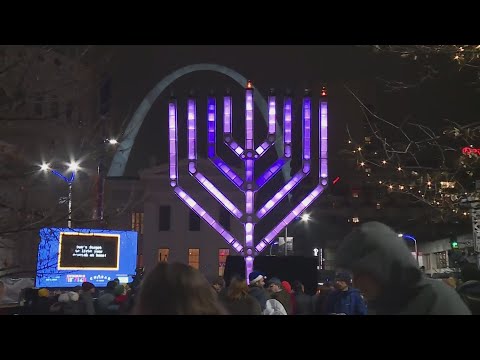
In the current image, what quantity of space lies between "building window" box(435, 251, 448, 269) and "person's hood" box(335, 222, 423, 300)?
26820mm

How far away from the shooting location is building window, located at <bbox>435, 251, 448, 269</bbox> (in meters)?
27.8

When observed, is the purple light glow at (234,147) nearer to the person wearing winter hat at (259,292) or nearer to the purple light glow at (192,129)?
the purple light glow at (192,129)

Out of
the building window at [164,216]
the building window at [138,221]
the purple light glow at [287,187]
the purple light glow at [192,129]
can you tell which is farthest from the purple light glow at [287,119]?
the building window at [138,221]

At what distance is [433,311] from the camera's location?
185 cm

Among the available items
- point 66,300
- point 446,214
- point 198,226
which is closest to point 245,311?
point 446,214

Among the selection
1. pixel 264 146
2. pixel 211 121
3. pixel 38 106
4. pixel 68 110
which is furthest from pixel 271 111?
pixel 68 110

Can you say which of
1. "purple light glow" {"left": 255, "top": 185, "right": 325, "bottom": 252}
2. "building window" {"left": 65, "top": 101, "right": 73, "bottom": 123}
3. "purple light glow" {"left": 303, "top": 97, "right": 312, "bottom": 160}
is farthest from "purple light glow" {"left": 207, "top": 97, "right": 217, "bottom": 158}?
"building window" {"left": 65, "top": 101, "right": 73, "bottom": 123}

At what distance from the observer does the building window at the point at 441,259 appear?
27.8 meters

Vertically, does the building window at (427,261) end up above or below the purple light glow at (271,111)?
below
